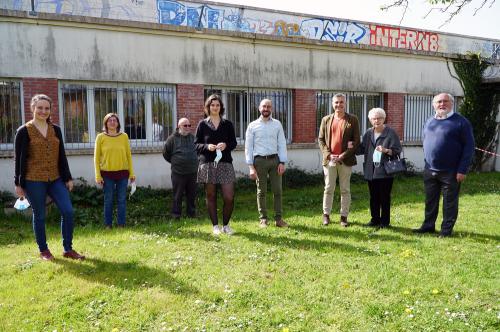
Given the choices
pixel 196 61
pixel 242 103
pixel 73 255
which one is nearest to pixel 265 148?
pixel 73 255

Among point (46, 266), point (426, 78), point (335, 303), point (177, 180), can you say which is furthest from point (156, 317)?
point (426, 78)

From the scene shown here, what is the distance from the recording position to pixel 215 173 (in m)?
6.45

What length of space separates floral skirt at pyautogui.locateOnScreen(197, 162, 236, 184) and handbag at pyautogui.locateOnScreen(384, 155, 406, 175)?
A: 2.43m

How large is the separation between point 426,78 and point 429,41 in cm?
552

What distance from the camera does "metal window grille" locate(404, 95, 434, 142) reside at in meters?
15.2

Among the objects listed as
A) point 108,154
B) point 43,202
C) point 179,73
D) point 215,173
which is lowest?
point 43,202

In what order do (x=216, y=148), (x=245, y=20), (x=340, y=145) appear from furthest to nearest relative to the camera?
(x=245, y=20)
(x=340, y=145)
(x=216, y=148)

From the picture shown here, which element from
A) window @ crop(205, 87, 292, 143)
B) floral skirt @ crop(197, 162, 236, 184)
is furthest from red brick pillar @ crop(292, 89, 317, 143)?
floral skirt @ crop(197, 162, 236, 184)

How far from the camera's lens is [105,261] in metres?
5.53

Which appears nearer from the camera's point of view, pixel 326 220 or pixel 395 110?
pixel 326 220

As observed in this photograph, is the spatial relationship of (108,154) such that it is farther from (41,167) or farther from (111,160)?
(41,167)

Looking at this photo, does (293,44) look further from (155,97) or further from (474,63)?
(474,63)

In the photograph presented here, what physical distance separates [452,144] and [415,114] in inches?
377

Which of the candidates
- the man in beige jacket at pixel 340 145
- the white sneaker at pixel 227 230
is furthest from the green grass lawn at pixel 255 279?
the man in beige jacket at pixel 340 145
